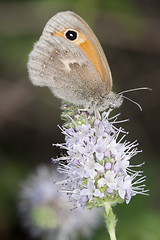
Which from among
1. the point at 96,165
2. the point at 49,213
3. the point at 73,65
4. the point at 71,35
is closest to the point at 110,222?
the point at 96,165

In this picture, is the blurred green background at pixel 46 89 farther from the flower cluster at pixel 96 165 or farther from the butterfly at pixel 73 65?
the flower cluster at pixel 96 165

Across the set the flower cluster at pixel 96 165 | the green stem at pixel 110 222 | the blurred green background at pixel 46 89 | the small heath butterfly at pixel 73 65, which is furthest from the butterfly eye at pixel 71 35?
the blurred green background at pixel 46 89

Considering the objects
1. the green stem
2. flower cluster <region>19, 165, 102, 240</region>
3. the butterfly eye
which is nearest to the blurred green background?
flower cluster <region>19, 165, 102, 240</region>

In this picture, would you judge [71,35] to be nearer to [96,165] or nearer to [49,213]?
[96,165]

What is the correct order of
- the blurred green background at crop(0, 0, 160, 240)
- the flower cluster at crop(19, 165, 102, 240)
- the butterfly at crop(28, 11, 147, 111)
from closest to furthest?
the butterfly at crop(28, 11, 147, 111) < the flower cluster at crop(19, 165, 102, 240) < the blurred green background at crop(0, 0, 160, 240)

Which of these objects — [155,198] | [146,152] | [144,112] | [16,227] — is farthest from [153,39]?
[16,227]

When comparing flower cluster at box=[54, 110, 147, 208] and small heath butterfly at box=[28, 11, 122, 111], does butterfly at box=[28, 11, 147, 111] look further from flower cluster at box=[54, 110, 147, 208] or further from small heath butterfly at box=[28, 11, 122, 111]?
flower cluster at box=[54, 110, 147, 208]
